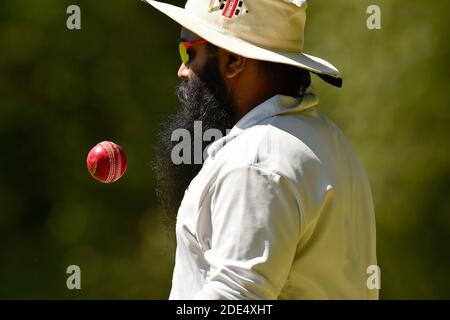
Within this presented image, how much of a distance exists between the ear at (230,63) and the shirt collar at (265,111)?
0.16m

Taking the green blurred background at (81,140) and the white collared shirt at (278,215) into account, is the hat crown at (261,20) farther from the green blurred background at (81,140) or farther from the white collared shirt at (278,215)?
the green blurred background at (81,140)

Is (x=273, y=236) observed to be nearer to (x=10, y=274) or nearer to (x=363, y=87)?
(x=363, y=87)

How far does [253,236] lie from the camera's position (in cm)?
258

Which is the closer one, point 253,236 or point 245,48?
point 253,236

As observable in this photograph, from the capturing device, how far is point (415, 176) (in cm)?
776

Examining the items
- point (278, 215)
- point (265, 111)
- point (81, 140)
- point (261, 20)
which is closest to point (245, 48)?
point (261, 20)

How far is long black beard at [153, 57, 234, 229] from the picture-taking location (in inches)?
120

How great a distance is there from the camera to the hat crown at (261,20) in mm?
2936

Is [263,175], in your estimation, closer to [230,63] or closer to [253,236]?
[253,236]

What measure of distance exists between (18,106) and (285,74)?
21.4ft

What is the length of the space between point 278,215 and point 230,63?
0.62 metres

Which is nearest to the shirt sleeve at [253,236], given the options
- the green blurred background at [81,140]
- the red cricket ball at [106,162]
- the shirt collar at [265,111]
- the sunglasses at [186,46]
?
the shirt collar at [265,111]

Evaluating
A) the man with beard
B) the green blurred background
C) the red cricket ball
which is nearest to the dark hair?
the man with beard
